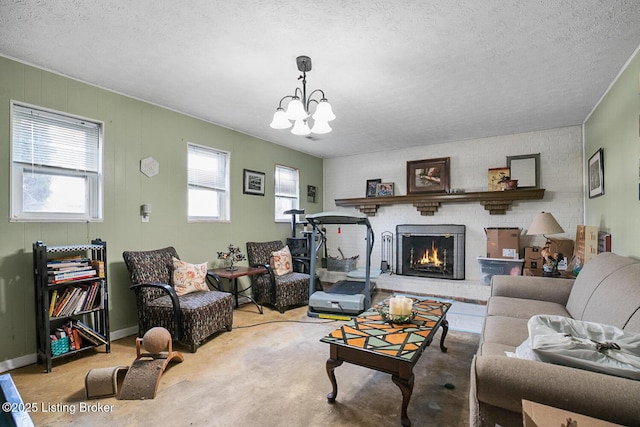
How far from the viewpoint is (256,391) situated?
2.16 metres

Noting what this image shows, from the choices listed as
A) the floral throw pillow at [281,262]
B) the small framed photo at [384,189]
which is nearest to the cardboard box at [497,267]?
the small framed photo at [384,189]

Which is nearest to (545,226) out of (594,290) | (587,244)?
(587,244)

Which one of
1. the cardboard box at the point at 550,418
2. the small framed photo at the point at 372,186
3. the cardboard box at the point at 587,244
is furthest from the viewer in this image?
the small framed photo at the point at 372,186

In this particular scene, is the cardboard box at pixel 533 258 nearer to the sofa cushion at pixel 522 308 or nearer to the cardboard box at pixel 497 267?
the cardboard box at pixel 497 267

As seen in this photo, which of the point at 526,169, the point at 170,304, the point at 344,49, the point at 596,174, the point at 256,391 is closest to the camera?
the point at 256,391

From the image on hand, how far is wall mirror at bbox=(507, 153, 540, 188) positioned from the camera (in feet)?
14.8

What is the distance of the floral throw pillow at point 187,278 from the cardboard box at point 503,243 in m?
4.02

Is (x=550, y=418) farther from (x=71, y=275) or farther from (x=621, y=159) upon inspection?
(x=71, y=275)

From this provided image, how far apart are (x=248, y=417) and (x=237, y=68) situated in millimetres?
2606

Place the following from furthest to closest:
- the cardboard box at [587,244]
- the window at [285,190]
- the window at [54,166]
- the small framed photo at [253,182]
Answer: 1. the window at [285,190]
2. the small framed photo at [253,182]
3. the cardboard box at [587,244]
4. the window at [54,166]

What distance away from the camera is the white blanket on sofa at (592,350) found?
113 cm

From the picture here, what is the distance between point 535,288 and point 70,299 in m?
4.07

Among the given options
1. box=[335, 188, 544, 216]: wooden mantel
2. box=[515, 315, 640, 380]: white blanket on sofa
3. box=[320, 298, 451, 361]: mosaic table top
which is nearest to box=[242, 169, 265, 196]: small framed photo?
box=[335, 188, 544, 216]: wooden mantel

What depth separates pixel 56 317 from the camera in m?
2.50
